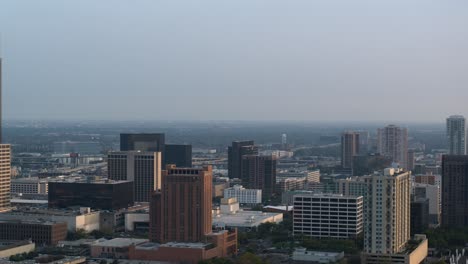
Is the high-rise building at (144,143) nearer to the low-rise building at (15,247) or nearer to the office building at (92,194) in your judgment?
the office building at (92,194)

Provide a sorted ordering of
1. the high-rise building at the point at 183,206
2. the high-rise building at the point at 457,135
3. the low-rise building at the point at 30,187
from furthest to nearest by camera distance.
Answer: the high-rise building at the point at 457,135, the low-rise building at the point at 30,187, the high-rise building at the point at 183,206

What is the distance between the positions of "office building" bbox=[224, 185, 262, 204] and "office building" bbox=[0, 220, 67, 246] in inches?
731

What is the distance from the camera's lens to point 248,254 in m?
33.2

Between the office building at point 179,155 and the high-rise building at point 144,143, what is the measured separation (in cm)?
125

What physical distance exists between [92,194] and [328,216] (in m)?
12.8

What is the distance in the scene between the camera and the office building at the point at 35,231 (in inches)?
1561

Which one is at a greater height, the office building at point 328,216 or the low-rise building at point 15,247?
the office building at point 328,216

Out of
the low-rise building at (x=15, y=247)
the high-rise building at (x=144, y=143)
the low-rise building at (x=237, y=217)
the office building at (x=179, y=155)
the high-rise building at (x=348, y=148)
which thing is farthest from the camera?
the high-rise building at (x=348, y=148)

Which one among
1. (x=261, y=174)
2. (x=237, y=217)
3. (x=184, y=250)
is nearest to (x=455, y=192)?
(x=237, y=217)

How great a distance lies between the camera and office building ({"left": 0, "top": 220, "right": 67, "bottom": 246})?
39.7 meters

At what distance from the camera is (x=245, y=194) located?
5828 cm

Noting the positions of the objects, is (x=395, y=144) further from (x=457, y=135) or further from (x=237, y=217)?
(x=237, y=217)

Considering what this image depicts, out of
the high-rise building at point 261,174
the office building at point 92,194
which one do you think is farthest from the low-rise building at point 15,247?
the high-rise building at point 261,174

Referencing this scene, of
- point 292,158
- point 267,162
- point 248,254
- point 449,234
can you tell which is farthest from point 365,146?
point 248,254
